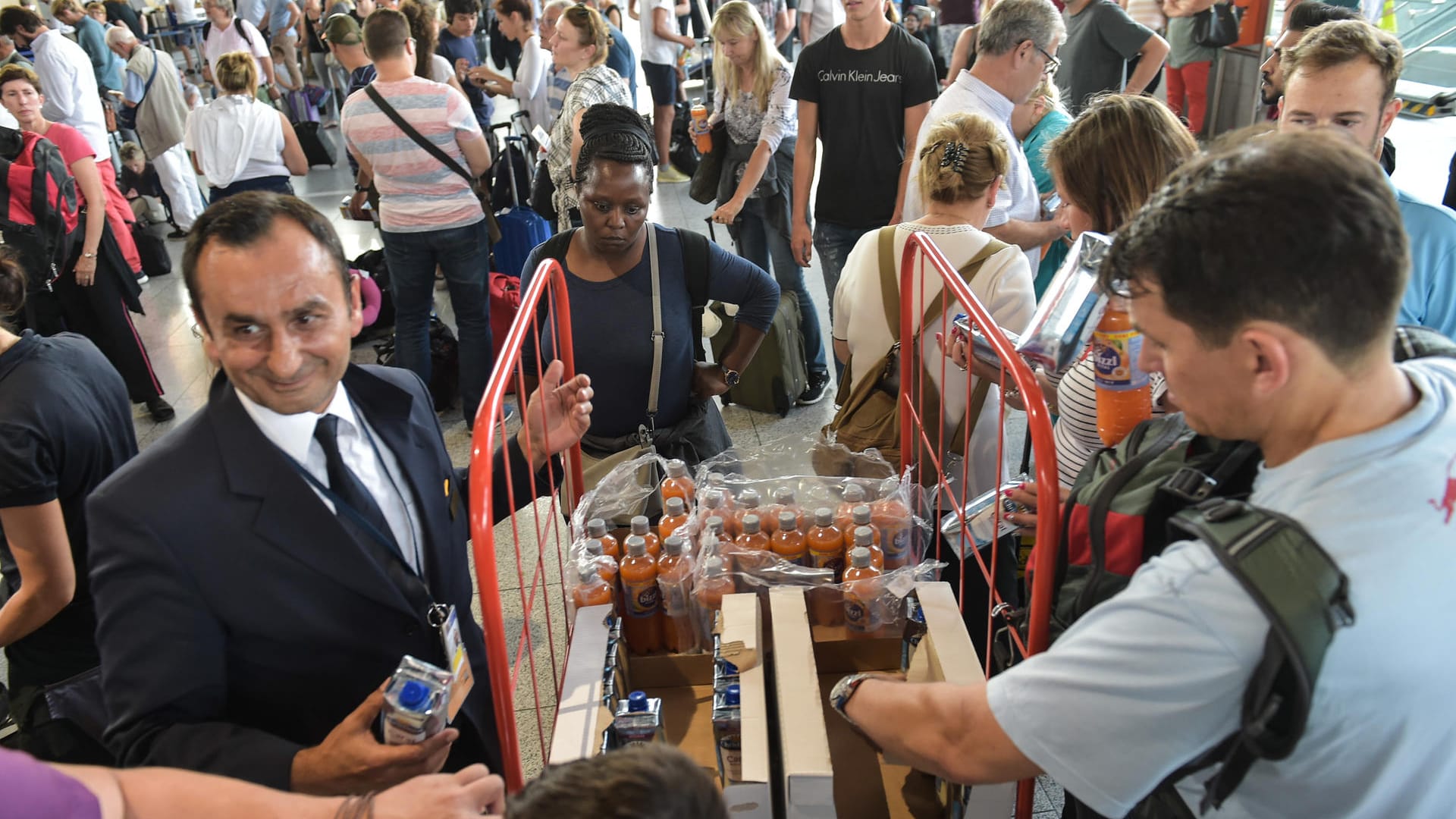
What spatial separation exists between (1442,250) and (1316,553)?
5.45 ft

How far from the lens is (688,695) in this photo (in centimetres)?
195

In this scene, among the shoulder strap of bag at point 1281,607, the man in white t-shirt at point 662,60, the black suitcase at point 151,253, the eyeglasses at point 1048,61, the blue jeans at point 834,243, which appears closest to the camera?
the shoulder strap of bag at point 1281,607

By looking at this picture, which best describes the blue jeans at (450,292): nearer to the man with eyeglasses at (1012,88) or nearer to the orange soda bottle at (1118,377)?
the man with eyeglasses at (1012,88)

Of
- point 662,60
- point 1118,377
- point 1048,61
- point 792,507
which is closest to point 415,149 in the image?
point 1048,61

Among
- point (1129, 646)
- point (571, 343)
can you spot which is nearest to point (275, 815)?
point (1129, 646)

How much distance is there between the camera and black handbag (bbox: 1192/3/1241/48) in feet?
23.8

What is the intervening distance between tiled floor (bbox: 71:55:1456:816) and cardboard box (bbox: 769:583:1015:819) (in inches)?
18.4

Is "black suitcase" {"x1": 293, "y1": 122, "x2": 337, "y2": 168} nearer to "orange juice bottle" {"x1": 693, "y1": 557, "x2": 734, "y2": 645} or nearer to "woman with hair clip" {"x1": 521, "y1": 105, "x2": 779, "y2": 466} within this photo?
"woman with hair clip" {"x1": 521, "y1": 105, "x2": 779, "y2": 466}

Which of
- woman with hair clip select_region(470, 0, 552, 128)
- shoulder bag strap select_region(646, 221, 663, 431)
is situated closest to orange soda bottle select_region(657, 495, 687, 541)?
shoulder bag strap select_region(646, 221, 663, 431)

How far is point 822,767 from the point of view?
1.52 m

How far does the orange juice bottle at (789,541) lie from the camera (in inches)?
80.7

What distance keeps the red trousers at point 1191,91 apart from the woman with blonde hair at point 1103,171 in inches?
245

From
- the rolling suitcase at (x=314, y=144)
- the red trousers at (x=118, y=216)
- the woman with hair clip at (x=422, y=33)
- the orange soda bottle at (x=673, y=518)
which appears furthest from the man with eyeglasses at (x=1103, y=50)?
the rolling suitcase at (x=314, y=144)

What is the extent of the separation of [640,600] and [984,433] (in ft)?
4.06
